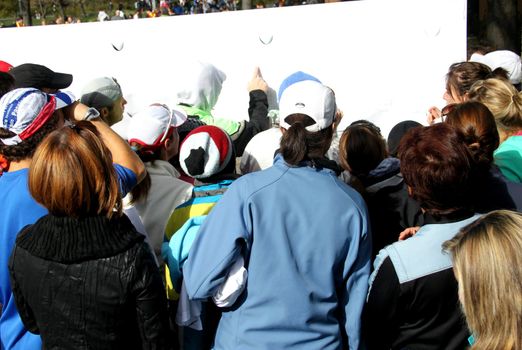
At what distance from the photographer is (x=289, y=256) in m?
1.76

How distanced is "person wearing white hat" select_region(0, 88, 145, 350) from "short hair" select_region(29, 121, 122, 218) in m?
0.23

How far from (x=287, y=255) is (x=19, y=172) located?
101 centimetres

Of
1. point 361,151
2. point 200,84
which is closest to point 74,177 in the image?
point 361,151

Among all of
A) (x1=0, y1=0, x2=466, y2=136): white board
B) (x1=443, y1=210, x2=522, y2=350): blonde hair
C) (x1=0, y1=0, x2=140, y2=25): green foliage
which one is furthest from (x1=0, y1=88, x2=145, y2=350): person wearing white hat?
(x1=0, y1=0, x2=140, y2=25): green foliage

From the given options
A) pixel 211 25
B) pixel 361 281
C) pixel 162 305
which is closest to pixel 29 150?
pixel 162 305

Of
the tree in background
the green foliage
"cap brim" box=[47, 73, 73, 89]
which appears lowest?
"cap brim" box=[47, 73, 73, 89]

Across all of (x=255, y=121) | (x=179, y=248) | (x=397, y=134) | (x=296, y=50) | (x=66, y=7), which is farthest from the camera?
(x=66, y=7)

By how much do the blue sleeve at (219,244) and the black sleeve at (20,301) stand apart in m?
0.54

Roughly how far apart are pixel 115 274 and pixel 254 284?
1.42ft

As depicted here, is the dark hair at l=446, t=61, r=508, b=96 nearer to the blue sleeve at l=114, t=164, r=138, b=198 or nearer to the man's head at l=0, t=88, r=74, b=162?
the blue sleeve at l=114, t=164, r=138, b=198

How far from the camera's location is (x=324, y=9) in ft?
13.3

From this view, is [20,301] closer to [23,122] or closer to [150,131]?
[23,122]

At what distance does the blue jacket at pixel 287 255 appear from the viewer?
1.77 meters

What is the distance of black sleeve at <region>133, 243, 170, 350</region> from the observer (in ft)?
5.63
